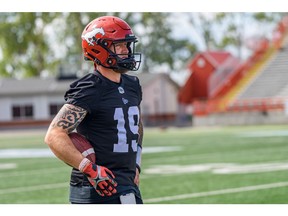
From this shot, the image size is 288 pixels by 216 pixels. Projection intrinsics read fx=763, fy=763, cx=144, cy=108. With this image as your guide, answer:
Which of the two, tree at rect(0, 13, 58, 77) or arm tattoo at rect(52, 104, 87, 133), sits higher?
arm tattoo at rect(52, 104, 87, 133)

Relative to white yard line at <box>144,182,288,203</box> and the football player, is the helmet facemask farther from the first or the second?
white yard line at <box>144,182,288,203</box>

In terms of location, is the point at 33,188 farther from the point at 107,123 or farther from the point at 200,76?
the point at 200,76

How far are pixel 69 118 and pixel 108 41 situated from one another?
50 centimetres

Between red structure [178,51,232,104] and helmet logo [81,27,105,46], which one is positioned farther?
red structure [178,51,232,104]

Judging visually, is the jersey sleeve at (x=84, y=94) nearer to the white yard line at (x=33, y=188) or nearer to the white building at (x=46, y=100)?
the white yard line at (x=33, y=188)

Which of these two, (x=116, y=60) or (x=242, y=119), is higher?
(x=116, y=60)

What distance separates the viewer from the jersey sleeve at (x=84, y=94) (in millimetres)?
4152

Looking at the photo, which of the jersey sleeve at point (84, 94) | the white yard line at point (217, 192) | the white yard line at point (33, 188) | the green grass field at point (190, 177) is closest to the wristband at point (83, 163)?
A: the jersey sleeve at point (84, 94)

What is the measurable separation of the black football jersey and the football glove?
0.14 meters

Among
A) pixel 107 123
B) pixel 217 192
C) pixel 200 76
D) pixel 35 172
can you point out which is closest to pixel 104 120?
pixel 107 123

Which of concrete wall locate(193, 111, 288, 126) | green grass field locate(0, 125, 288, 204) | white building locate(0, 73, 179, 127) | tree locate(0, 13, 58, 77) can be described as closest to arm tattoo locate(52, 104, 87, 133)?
green grass field locate(0, 125, 288, 204)

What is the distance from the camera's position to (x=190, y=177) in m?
10.5

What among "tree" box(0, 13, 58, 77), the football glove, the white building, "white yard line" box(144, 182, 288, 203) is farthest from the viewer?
"tree" box(0, 13, 58, 77)

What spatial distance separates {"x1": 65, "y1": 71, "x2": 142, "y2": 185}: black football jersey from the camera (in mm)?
4188
